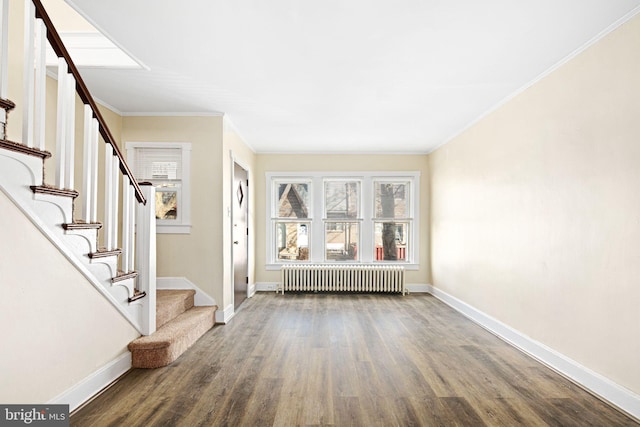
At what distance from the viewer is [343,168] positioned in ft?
22.8

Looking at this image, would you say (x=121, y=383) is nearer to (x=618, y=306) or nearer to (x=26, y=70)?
(x=26, y=70)

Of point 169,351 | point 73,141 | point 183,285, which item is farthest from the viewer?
point 183,285

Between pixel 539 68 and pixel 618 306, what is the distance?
212cm

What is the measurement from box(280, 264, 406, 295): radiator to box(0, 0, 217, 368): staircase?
2611mm

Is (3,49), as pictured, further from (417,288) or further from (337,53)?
(417,288)

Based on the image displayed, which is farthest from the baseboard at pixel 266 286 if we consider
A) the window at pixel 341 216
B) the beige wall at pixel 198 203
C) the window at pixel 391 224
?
the beige wall at pixel 198 203

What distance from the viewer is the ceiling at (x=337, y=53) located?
7.82 feet

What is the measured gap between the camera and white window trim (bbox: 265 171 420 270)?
6910mm

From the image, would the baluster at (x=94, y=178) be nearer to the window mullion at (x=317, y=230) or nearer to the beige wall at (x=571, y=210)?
the beige wall at (x=571, y=210)

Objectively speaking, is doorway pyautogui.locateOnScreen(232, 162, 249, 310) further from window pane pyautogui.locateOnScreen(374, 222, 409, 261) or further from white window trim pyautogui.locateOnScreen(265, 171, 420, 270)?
window pane pyautogui.locateOnScreen(374, 222, 409, 261)

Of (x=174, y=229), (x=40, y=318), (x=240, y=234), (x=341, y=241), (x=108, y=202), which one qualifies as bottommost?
(x=40, y=318)

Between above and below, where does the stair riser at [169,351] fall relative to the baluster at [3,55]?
below

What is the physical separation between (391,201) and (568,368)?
4.39 m

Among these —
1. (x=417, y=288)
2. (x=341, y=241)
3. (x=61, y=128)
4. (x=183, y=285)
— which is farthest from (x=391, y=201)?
(x=61, y=128)
